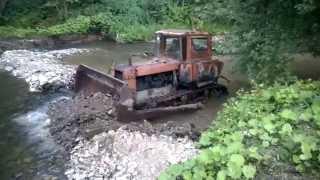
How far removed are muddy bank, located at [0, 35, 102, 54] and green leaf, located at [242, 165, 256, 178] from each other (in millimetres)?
20960

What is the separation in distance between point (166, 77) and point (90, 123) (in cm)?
264

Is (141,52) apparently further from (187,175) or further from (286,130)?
(187,175)

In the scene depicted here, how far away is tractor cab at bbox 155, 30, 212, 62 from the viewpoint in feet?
40.9

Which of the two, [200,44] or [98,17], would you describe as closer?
[200,44]

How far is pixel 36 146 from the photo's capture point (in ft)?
33.6

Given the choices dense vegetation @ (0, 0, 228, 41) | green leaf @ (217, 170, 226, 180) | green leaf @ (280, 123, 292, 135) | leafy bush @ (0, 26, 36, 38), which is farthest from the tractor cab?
leafy bush @ (0, 26, 36, 38)

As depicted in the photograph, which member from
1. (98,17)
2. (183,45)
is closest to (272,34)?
(183,45)

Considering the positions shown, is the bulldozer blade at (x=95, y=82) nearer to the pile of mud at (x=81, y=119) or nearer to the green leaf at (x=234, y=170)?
the pile of mud at (x=81, y=119)

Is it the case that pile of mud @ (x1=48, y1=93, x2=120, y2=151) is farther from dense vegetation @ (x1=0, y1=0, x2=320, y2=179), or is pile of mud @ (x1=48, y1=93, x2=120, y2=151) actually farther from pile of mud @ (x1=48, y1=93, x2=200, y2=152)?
dense vegetation @ (x1=0, y1=0, x2=320, y2=179)

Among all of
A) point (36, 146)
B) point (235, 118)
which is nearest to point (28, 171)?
point (36, 146)

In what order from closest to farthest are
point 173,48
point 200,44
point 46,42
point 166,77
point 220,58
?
1. point 166,77
2. point 173,48
3. point 200,44
4. point 220,58
5. point 46,42

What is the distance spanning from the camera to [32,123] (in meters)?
11.8

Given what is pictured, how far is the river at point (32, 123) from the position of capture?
30.1 ft

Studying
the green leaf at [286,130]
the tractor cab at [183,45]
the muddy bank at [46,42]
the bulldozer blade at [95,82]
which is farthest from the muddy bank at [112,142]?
the muddy bank at [46,42]
